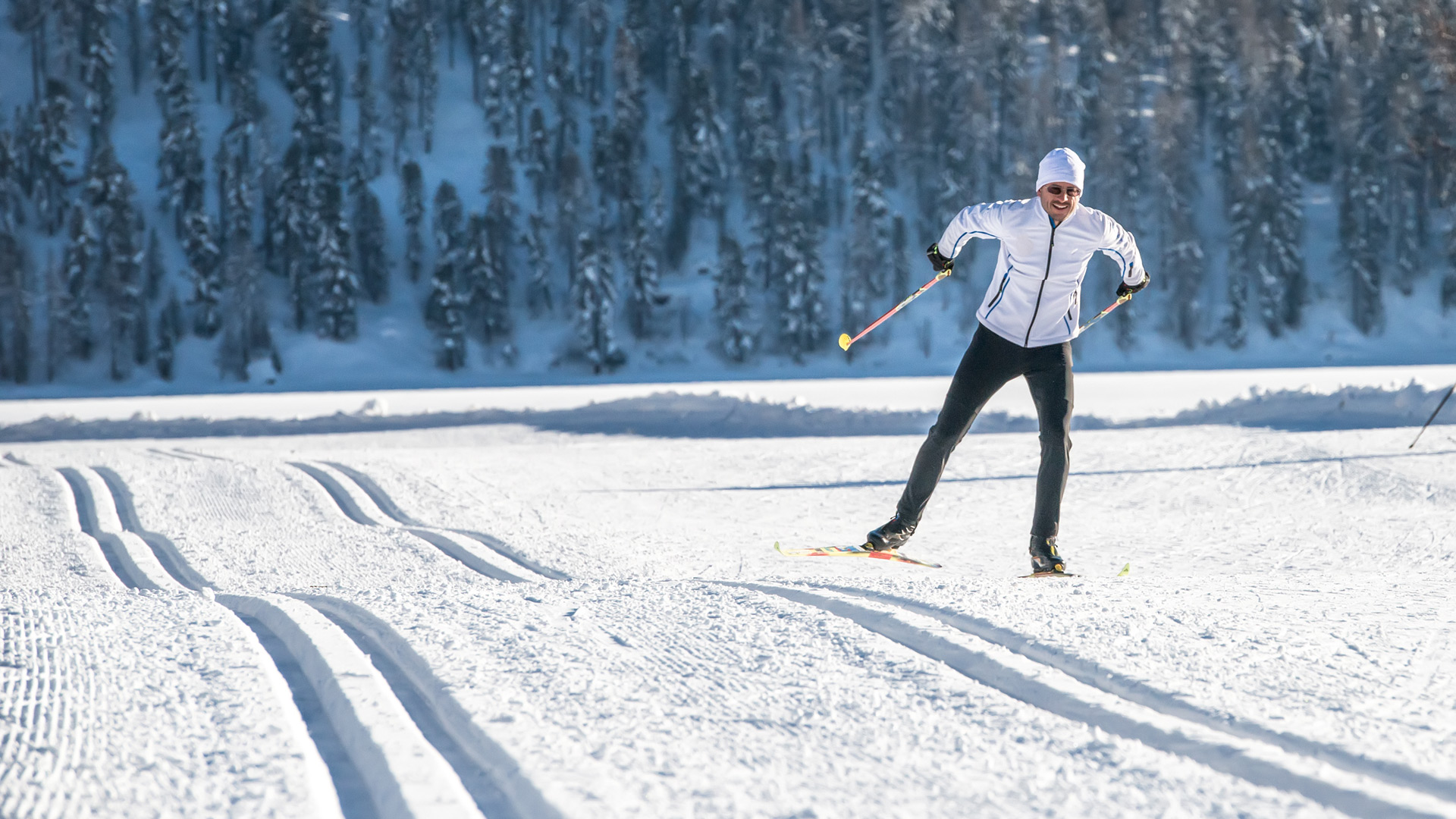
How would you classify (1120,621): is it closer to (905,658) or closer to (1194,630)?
(1194,630)

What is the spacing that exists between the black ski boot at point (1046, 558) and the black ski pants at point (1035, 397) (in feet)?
0.11

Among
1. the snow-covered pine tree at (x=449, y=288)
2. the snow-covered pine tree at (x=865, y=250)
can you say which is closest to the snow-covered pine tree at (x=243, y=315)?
the snow-covered pine tree at (x=449, y=288)

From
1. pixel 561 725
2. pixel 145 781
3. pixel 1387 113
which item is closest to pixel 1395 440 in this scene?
pixel 561 725

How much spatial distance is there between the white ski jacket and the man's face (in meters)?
0.02

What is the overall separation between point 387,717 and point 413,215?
44.6m

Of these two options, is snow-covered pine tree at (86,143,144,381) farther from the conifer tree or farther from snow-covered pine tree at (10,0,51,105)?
snow-covered pine tree at (10,0,51,105)

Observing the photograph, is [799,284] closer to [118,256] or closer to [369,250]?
[369,250]

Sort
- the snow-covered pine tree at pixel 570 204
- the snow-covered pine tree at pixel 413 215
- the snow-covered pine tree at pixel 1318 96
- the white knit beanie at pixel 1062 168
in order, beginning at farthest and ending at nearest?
the snow-covered pine tree at pixel 1318 96 → the snow-covered pine tree at pixel 570 204 → the snow-covered pine tree at pixel 413 215 → the white knit beanie at pixel 1062 168

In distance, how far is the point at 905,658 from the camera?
315 centimetres

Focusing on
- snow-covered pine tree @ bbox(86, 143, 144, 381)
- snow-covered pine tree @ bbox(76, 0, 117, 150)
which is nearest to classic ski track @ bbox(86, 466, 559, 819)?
snow-covered pine tree @ bbox(86, 143, 144, 381)

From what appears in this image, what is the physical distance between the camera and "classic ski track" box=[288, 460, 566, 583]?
6.14m

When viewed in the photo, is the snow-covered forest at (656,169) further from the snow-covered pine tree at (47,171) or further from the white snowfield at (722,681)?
the white snowfield at (722,681)

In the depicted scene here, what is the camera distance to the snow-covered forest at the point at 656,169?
139 feet

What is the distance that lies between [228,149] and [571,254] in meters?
14.9
